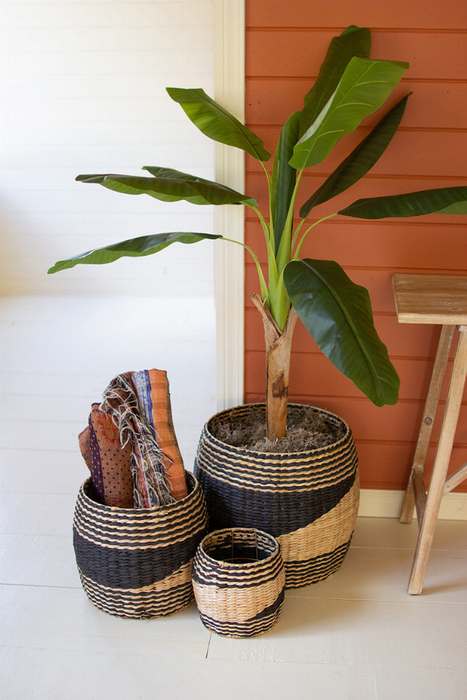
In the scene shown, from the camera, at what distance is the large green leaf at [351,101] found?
1.23m

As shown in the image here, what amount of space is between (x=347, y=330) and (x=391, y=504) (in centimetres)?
109

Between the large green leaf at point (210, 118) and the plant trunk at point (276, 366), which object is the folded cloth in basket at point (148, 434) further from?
the large green leaf at point (210, 118)

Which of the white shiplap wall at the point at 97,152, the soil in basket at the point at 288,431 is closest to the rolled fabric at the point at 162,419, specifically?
the soil in basket at the point at 288,431

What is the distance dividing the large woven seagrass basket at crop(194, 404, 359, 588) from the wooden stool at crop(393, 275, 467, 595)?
0.73 ft

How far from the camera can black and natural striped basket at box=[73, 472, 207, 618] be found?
1.54 metres

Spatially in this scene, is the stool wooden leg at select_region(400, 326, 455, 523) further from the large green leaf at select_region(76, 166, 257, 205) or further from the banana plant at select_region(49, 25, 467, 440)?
the large green leaf at select_region(76, 166, 257, 205)

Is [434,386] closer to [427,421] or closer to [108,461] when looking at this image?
[427,421]

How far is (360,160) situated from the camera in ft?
5.56

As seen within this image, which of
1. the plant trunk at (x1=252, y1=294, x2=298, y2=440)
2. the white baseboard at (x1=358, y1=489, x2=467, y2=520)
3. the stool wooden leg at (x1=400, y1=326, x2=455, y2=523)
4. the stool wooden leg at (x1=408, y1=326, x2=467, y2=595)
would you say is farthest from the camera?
the white baseboard at (x1=358, y1=489, x2=467, y2=520)

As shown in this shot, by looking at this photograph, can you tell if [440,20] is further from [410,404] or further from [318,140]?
[410,404]

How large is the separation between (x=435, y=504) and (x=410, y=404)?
430 millimetres

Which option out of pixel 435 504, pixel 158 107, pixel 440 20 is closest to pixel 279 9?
pixel 440 20

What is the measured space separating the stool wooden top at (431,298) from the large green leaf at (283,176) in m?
0.37

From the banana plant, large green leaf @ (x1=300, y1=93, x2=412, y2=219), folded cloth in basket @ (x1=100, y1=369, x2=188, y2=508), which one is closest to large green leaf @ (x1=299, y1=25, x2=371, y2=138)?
the banana plant
